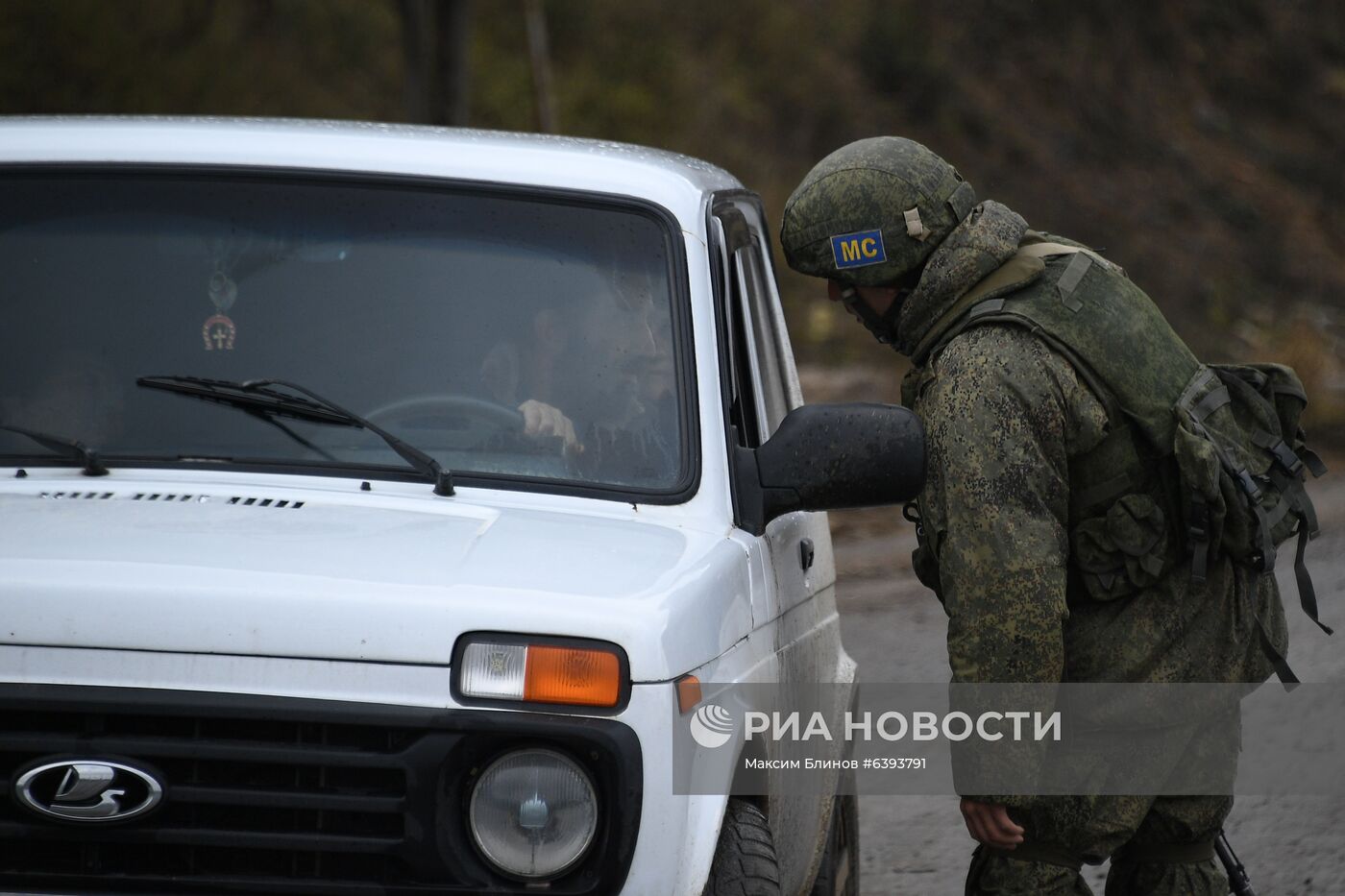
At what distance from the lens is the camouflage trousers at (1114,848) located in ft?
10.3

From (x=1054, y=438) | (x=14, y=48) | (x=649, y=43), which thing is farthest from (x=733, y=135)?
(x=1054, y=438)

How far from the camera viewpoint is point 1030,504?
2.95 metres

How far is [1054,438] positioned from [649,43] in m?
18.4

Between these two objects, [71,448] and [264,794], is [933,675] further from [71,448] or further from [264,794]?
[264,794]

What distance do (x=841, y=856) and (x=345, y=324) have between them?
2.03m

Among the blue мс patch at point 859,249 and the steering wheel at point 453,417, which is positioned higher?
the blue мс patch at point 859,249

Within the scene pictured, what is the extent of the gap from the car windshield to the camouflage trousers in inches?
38.7

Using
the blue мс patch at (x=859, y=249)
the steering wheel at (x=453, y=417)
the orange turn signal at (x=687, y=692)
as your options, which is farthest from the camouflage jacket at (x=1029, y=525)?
the steering wheel at (x=453, y=417)

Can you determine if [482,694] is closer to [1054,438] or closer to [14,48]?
[1054,438]

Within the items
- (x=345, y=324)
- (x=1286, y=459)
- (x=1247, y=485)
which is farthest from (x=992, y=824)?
(x=345, y=324)

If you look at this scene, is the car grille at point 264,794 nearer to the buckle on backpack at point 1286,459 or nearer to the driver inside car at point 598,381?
the driver inside car at point 598,381

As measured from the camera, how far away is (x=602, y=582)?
2.50 m

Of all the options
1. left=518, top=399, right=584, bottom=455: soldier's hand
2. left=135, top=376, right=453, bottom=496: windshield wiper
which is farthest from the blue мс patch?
left=135, top=376, right=453, bottom=496: windshield wiper

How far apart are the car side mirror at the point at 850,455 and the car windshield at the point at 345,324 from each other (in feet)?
0.73
